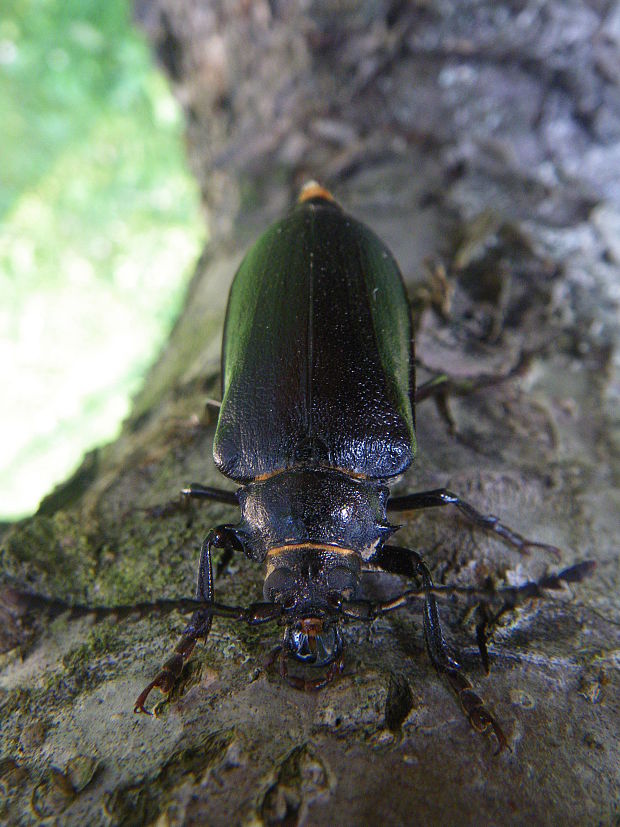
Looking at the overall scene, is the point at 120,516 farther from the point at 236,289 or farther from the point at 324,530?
the point at 236,289

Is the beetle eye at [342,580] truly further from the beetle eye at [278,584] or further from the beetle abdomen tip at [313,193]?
the beetle abdomen tip at [313,193]

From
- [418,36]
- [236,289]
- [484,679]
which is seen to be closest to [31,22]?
[418,36]

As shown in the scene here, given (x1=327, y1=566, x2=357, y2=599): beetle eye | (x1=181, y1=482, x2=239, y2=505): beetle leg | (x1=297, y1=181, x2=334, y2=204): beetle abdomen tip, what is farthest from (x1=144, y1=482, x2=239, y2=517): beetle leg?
(x1=297, y1=181, x2=334, y2=204): beetle abdomen tip

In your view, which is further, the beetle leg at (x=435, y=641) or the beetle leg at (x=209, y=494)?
the beetle leg at (x=209, y=494)

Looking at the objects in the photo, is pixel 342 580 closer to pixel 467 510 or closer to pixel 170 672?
pixel 467 510

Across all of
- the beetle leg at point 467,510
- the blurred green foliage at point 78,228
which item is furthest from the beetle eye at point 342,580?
the blurred green foliage at point 78,228
